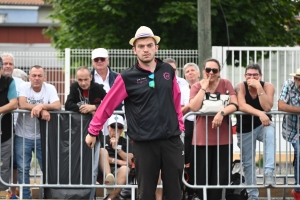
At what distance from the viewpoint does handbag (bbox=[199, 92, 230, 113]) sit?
10.7 metres

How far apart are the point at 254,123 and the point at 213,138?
66 cm

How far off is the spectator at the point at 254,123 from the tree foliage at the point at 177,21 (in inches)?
417

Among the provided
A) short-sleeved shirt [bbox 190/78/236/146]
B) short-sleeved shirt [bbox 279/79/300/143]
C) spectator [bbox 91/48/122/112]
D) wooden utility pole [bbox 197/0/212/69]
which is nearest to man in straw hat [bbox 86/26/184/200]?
short-sleeved shirt [bbox 190/78/236/146]

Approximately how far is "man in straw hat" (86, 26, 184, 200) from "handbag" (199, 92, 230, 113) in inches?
77.8

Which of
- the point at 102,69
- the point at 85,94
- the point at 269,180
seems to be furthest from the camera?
the point at 102,69

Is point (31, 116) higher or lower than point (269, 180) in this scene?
higher

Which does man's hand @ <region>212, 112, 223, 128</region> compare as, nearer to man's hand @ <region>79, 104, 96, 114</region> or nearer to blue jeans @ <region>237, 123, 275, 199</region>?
blue jeans @ <region>237, 123, 275, 199</region>

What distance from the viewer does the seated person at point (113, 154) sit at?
35.8ft

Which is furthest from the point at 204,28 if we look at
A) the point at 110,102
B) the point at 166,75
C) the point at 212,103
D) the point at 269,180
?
the point at 110,102

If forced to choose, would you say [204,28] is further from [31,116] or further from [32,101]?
[31,116]

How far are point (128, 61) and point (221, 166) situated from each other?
8.19 m

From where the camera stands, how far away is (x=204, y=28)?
15.8 meters

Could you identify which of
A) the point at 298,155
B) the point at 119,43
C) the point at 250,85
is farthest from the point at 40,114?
the point at 119,43

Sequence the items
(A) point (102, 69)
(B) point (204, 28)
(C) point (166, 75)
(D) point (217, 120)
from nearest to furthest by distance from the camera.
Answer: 1. (C) point (166, 75)
2. (D) point (217, 120)
3. (A) point (102, 69)
4. (B) point (204, 28)
